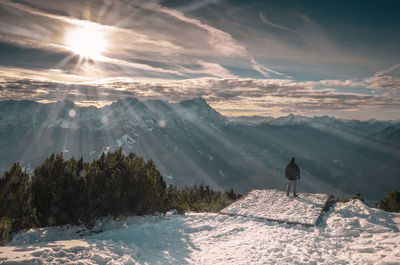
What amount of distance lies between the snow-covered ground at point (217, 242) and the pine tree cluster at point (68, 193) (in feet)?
1.82

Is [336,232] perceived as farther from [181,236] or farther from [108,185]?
[108,185]

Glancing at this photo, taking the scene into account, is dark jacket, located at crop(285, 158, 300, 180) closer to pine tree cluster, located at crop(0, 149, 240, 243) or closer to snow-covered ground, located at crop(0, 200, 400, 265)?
snow-covered ground, located at crop(0, 200, 400, 265)

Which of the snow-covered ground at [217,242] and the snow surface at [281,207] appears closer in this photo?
the snow-covered ground at [217,242]

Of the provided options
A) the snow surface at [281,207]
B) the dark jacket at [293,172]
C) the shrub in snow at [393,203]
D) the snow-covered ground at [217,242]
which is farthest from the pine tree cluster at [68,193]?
the shrub in snow at [393,203]

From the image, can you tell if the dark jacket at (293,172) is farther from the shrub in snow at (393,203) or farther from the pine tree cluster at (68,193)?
the shrub in snow at (393,203)

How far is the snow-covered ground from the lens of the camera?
6699 mm

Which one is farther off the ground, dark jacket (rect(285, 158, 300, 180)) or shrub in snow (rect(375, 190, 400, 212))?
dark jacket (rect(285, 158, 300, 180))

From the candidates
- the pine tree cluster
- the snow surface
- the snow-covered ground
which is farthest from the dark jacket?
the pine tree cluster

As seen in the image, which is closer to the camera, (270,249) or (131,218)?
(270,249)

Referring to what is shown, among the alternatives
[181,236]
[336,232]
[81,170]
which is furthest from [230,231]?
[81,170]

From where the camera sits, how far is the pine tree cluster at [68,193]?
27.0ft

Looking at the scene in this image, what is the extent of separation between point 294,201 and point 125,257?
35.6 ft

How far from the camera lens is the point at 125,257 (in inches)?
276

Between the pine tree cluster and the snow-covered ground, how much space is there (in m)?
0.56
